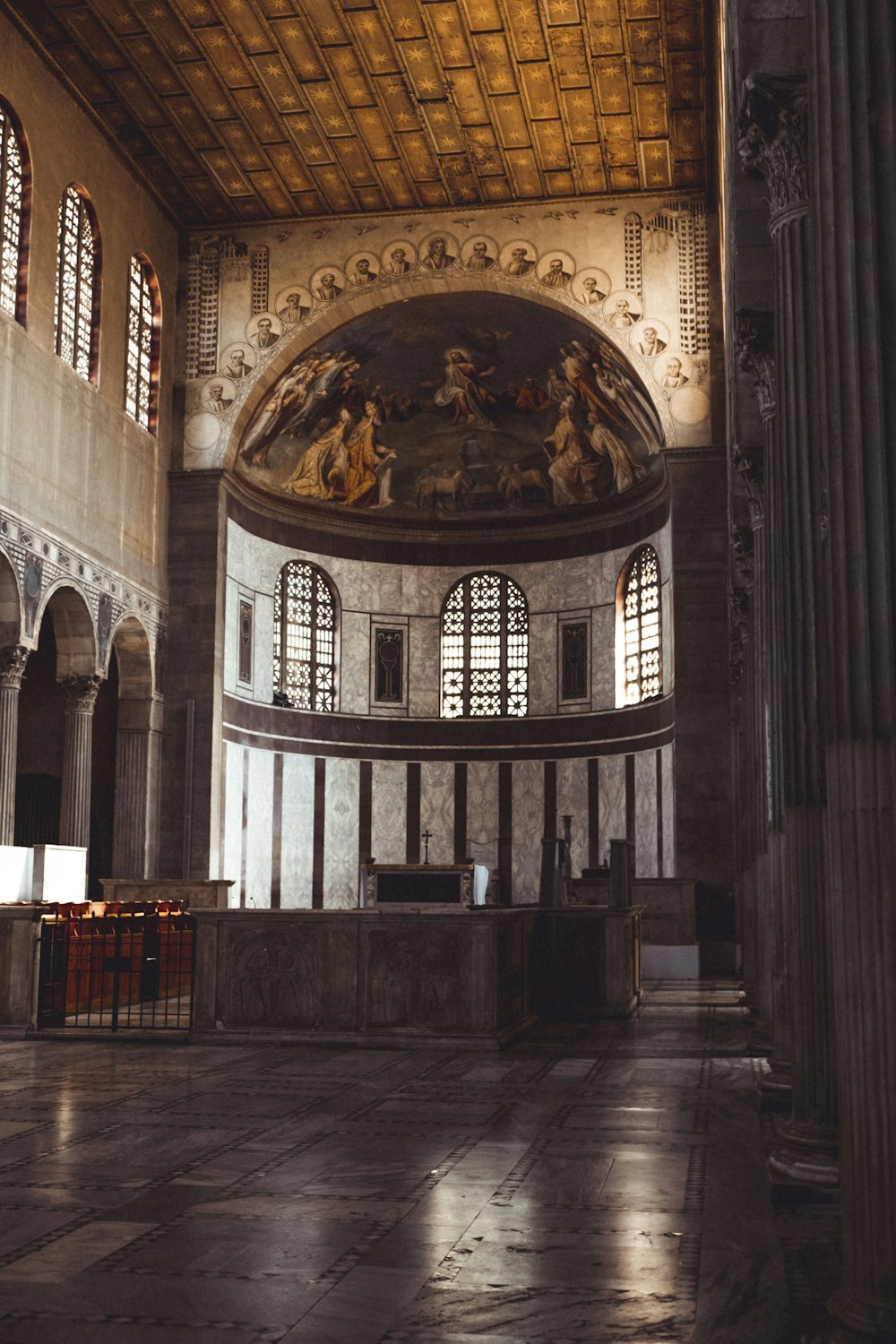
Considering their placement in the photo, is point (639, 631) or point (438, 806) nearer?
point (639, 631)

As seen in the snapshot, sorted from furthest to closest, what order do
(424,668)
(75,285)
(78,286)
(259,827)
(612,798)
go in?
(424,668) → (612,798) → (259,827) → (78,286) → (75,285)

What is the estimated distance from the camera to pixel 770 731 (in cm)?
1066

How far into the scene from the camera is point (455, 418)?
96.9 ft

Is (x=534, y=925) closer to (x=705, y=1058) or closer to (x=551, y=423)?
(x=705, y=1058)

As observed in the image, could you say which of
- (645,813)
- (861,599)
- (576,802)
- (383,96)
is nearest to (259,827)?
(576,802)

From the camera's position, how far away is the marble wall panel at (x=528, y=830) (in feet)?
94.2

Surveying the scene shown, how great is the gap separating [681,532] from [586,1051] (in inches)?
550

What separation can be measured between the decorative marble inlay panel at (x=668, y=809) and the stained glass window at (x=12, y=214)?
42.9ft

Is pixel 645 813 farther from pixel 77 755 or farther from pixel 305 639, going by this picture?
pixel 77 755

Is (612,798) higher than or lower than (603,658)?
lower

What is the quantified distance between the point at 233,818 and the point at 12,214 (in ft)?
36.0

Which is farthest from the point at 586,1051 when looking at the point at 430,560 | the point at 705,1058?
the point at 430,560

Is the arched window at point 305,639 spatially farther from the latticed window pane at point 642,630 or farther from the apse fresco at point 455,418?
the latticed window pane at point 642,630

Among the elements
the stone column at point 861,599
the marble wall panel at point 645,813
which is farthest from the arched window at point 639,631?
the stone column at point 861,599
